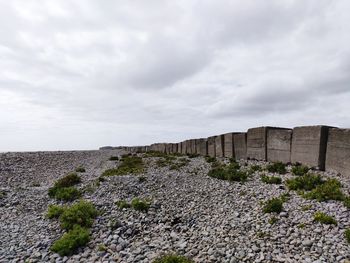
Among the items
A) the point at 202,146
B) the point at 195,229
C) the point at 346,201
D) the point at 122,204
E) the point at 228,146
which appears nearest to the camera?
the point at 195,229

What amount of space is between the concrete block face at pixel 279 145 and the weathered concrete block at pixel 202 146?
35.4ft

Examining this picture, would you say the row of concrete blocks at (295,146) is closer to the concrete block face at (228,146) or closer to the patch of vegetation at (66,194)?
the concrete block face at (228,146)

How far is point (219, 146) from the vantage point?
74.0ft

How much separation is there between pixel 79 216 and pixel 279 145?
9.67m

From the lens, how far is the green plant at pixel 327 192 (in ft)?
27.0

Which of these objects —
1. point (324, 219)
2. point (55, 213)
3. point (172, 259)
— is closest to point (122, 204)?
point (55, 213)

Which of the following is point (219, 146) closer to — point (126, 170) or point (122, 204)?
point (126, 170)

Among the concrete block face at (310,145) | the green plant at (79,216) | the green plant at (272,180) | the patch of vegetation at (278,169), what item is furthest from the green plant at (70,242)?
the concrete block face at (310,145)

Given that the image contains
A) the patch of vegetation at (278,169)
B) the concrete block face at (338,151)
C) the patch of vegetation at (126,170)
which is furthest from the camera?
the patch of vegetation at (126,170)

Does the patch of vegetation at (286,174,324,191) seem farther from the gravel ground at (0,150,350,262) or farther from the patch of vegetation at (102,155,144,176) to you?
the patch of vegetation at (102,155,144,176)

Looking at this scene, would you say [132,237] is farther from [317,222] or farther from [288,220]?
[317,222]

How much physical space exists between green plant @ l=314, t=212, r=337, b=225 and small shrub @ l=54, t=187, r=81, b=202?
7.55m

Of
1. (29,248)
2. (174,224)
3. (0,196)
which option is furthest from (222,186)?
(0,196)

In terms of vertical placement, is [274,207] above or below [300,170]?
below
